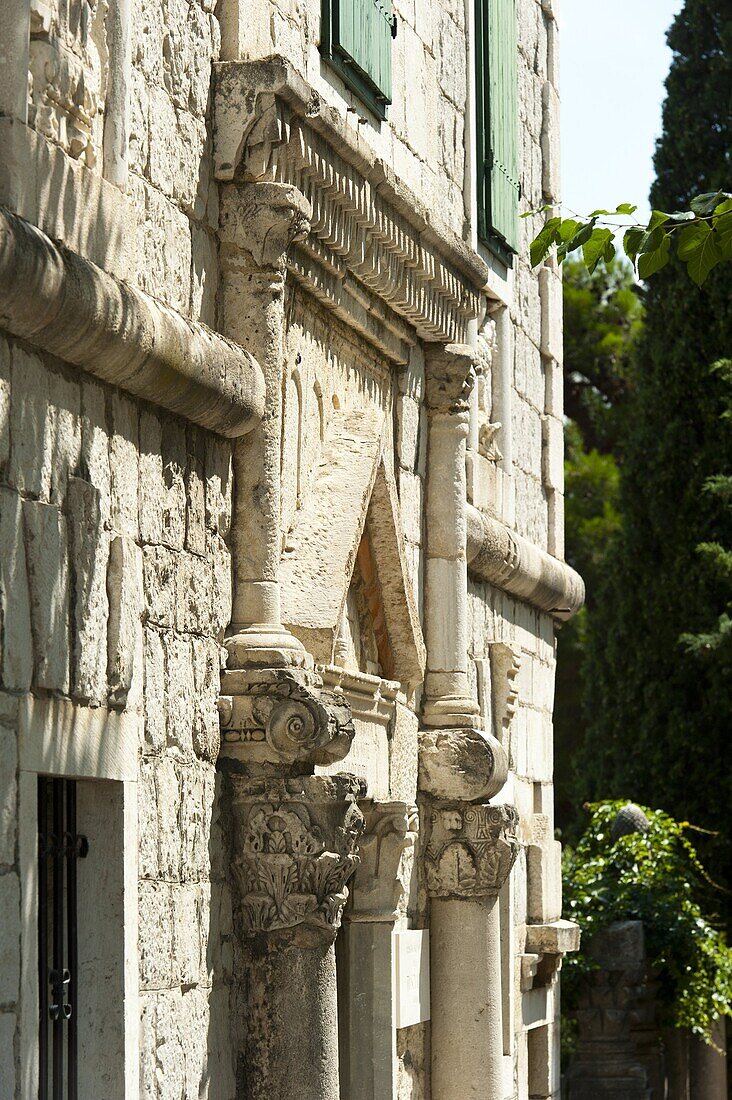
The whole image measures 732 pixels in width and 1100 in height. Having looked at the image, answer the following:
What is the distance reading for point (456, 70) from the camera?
28.5 feet

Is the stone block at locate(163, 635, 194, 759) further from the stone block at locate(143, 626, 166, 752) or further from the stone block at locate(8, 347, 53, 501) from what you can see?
the stone block at locate(8, 347, 53, 501)

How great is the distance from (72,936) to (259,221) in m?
2.21

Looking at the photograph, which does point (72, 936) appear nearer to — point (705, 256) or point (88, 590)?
point (88, 590)

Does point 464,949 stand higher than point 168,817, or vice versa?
point 168,817

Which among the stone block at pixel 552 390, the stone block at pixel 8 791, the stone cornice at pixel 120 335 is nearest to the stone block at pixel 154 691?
the stone cornice at pixel 120 335

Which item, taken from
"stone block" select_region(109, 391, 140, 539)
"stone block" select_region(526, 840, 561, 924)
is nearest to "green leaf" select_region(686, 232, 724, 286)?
"stone block" select_region(109, 391, 140, 539)

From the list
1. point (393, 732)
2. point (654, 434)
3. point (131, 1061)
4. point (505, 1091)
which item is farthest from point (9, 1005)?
point (654, 434)

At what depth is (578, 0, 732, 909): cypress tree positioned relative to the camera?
59.3ft

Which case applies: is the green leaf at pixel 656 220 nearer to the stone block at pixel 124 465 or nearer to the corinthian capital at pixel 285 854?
the stone block at pixel 124 465

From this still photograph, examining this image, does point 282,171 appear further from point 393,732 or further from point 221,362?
point 393,732

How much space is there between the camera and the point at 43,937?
15.6 ft

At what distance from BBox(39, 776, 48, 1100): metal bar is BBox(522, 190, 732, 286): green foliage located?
1860 millimetres

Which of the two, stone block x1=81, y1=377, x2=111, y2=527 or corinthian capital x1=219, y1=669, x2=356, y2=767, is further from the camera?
corinthian capital x1=219, y1=669, x2=356, y2=767

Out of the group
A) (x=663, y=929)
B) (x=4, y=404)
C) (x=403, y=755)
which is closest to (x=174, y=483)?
(x=4, y=404)
